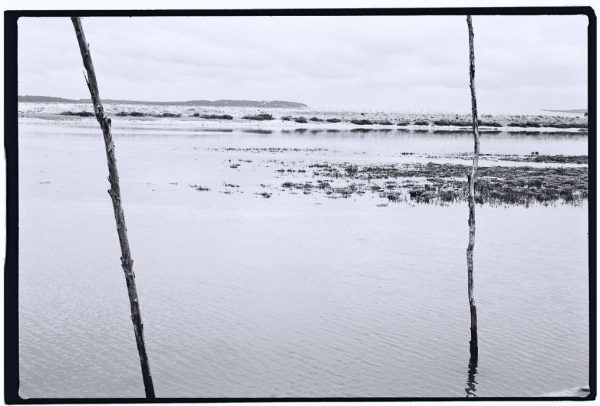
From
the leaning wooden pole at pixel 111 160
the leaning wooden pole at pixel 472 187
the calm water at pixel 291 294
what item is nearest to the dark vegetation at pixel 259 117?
the calm water at pixel 291 294

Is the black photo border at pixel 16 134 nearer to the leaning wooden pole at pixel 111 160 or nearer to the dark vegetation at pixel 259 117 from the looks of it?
the leaning wooden pole at pixel 111 160

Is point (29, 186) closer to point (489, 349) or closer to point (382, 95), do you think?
point (382, 95)

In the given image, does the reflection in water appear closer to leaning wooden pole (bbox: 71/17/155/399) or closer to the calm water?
the calm water

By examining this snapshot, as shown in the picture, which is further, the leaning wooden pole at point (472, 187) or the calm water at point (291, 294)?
the calm water at point (291, 294)

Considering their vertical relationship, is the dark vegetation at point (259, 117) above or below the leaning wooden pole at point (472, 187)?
above

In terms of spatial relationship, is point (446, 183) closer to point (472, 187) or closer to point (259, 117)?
point (259, 117)

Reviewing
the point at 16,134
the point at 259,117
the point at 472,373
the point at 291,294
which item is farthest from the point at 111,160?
the point at 259,117
